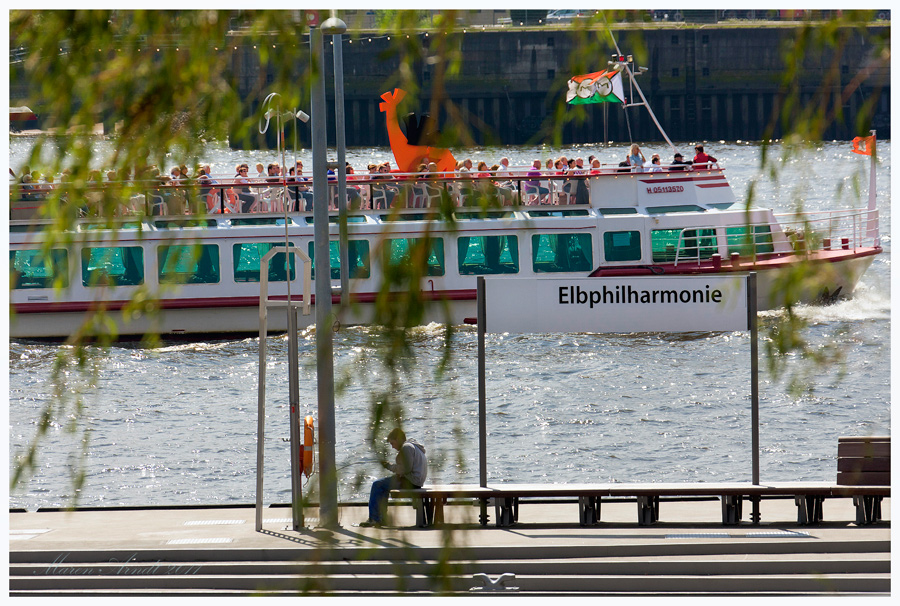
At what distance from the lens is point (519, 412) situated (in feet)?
57.5

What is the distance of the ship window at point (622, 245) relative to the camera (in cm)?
2262

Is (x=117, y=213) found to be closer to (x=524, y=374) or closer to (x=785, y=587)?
(x=785, y=587)

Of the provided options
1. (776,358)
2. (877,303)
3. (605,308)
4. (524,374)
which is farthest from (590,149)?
(776,358)

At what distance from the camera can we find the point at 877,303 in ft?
79.9

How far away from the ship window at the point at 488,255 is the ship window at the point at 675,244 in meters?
2.70

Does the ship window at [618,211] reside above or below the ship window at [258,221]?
above

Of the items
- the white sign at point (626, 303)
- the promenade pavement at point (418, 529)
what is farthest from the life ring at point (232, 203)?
the white sign at point (626, 303)

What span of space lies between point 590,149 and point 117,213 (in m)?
61.9

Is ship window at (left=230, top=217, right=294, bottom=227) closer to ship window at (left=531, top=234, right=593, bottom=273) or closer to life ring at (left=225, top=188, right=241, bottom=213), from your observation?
life ring at (left=225, top=188, right=241, bottom=213)

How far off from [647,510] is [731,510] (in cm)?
64

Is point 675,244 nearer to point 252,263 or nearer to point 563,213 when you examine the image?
point 563,213

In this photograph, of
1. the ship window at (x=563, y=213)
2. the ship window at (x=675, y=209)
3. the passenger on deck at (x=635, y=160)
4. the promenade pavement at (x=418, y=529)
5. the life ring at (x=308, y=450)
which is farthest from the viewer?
the ship window at (x=675, y=209)

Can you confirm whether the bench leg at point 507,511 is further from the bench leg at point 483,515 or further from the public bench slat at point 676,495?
the bench leg at point 483,515

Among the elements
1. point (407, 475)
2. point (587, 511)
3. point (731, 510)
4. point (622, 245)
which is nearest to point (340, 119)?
point (407, 475)
